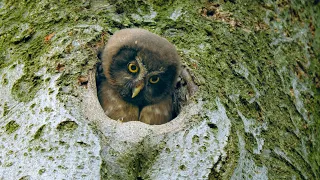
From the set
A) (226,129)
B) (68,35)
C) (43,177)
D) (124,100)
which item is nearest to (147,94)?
(124,100)

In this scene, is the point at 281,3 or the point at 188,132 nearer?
the point at 188,132

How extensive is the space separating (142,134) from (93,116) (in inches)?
13.0

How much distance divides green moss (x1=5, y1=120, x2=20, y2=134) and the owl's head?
4.27ft

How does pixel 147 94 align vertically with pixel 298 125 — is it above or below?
below

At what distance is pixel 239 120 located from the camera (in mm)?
3100

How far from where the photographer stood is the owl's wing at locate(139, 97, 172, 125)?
14.6 ft

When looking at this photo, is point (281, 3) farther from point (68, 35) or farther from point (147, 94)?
point (68, 35)

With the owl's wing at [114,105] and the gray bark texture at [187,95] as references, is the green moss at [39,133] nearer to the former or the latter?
the gray bark texture at [187,95]

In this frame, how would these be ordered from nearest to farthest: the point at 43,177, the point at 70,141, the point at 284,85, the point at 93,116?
the point at 43,177 < the point at 70,141 < the point at 93,116 < the point at 284,85

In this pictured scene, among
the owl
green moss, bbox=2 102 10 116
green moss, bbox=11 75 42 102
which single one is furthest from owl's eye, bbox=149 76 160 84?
green moss, bbox=2 102 10 116

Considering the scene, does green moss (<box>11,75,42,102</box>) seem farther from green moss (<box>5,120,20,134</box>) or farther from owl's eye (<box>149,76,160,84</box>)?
owl's eye (<box>149,76,160,84</box>)

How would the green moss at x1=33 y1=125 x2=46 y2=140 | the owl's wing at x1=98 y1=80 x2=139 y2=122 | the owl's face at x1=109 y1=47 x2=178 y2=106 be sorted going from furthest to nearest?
the owl's wing at x1=98 y1=80 x2=139 y2=122 → the owl's face at x1=109 y1=47 x2=178 y2=106 → the green moss at x1=33 y1=125 x2=46 y2=140

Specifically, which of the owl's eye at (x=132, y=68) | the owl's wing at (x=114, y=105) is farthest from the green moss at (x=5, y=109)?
the owl's eye at (x=132, y=68)

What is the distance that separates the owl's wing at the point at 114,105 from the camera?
4363 millimetres
